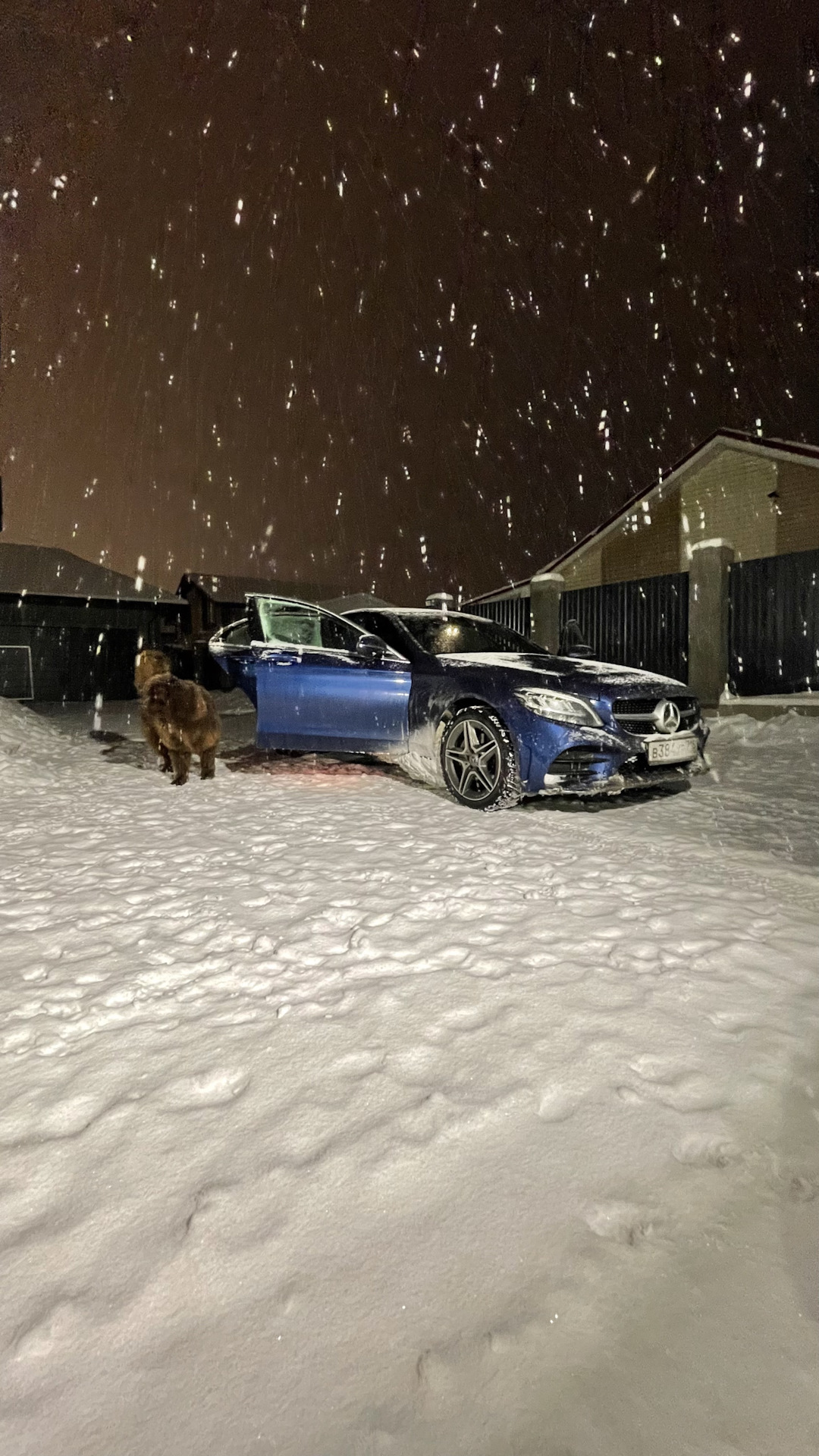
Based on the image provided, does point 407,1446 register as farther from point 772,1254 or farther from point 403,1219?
point 772,1254

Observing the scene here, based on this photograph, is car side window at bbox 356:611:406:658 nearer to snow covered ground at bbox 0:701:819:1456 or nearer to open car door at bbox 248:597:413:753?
open car door at bbox 248:597:413:753

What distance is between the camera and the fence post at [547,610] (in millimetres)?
15172

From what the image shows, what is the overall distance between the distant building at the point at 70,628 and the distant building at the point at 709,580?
14.8 metres

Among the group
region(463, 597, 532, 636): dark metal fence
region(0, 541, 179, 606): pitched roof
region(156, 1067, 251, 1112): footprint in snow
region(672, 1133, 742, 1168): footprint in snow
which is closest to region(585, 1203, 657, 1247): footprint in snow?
region(672, 1133, 742, 1168): footprint in snow

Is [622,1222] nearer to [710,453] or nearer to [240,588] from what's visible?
[710,453]

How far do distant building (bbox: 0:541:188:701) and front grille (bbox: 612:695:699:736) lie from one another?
22823 mm

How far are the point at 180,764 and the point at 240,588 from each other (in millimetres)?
26965

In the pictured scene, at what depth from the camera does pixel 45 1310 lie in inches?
55.2

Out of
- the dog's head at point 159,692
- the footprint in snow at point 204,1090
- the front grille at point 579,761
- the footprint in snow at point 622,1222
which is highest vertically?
the dog's head at point 159,692

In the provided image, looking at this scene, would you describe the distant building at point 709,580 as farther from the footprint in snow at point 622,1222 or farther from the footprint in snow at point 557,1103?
the footprint in snow at point 622,1222

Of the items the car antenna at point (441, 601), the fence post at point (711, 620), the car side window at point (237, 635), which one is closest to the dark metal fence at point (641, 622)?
the fence post at point (711, 620)

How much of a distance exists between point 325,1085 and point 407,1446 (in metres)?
1.00

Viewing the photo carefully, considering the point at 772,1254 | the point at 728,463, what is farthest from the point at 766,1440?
the point at 728,463

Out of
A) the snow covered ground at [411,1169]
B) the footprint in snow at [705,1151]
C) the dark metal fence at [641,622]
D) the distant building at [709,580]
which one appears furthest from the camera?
the dark metal fence at [641,622]
